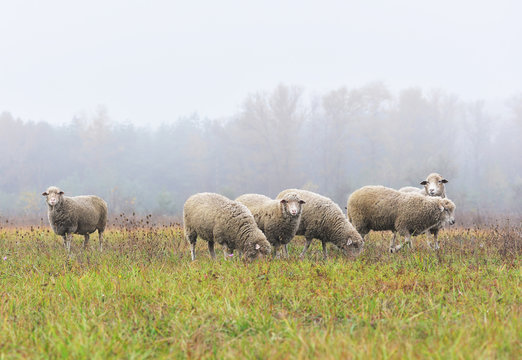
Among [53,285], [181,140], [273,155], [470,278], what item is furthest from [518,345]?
[181,140]

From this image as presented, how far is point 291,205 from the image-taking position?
24.9 ft

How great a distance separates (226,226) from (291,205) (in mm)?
1292

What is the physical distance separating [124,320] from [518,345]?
312 centimetres

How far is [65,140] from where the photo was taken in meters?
59.3

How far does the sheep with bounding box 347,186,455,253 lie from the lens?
871cm

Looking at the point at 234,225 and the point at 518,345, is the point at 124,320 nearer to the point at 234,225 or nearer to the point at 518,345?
the point at 518,345

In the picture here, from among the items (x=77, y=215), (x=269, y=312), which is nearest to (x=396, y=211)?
(x=269, y=312)

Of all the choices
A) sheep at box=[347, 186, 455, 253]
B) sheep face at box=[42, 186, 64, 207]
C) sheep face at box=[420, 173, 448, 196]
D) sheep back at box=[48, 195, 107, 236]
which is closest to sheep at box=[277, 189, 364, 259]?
sheep at box=[347, 186, 455, 253]

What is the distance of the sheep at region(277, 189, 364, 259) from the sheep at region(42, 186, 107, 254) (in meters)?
4.66

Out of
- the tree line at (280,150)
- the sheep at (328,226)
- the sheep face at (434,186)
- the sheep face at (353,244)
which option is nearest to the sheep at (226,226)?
the sheep at (328,226)

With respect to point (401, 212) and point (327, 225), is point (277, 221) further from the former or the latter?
point (401, 212)

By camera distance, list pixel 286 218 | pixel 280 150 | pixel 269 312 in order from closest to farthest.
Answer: pixel 269 312, pixel 286 218, pixel 280 150

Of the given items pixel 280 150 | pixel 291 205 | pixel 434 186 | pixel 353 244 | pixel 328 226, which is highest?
pixel 291 205

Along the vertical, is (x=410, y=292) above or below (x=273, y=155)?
above
